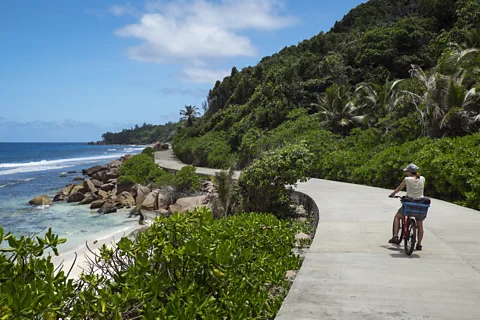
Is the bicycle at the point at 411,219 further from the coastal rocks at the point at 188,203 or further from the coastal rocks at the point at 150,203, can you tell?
the coastal rocks at the point at 150,203

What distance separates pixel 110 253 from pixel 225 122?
33567mm

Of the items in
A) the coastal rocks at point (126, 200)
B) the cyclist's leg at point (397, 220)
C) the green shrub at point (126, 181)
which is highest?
the cyclist's leg at point (397, 220)

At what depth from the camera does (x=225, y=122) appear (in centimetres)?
3700

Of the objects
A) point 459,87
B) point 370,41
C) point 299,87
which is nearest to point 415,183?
point 459,87

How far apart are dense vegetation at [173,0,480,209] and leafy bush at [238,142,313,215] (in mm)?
2541

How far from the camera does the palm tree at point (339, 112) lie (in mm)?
24062

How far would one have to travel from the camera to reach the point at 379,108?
24.5 meters

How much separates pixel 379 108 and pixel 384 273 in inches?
858

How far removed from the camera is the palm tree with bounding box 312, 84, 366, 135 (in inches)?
947

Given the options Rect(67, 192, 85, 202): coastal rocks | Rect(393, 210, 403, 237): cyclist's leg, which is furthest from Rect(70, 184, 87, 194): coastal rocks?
Rect(393, 210, 403, 237): cyclist's leg

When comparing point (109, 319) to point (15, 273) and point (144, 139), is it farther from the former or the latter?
point (144, 139)

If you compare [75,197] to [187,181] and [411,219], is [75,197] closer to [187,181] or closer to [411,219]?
[187,181]

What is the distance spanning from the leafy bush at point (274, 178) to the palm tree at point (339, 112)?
14.2 metres

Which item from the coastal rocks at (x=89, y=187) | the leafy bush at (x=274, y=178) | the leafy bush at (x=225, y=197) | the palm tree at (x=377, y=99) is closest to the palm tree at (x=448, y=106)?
the leafy bush at (x=274, y=178)
